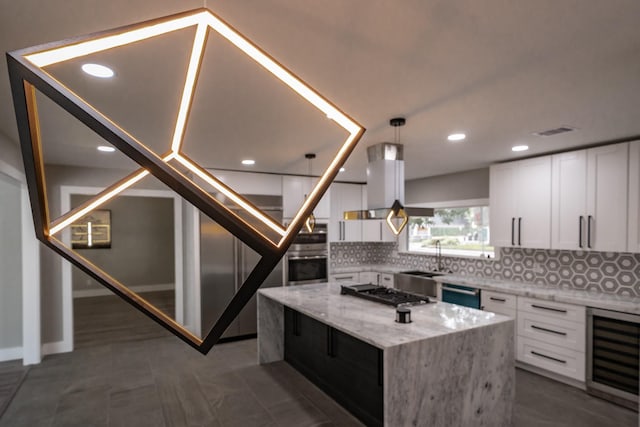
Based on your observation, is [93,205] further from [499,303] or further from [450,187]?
[450,187]

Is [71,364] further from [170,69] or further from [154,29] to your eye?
[154,29]

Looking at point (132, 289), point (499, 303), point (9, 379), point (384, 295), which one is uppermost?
point (384, 295)

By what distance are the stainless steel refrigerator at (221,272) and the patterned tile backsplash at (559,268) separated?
2.88 meters

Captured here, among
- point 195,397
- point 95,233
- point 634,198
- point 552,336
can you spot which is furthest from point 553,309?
point 95,233

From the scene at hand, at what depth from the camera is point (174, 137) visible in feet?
2.62

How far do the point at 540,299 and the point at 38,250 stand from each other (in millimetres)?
5696

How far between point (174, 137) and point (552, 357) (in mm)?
4300

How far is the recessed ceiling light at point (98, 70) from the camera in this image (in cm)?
189

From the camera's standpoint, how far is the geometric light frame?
49 centimetres

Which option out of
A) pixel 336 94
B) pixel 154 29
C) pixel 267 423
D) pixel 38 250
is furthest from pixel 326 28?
pixel 38 250

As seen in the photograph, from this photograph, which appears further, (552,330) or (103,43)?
(552,330)

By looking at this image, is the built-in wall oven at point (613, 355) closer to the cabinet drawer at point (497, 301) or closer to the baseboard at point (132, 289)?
the cabinet drawer at point (497, 301)

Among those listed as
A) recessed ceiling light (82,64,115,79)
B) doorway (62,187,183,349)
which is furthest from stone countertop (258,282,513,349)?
doorway (62,187,183,349)

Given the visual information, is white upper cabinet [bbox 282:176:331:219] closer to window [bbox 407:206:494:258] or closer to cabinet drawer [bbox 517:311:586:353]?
window [bbox 407:206:494:258]
